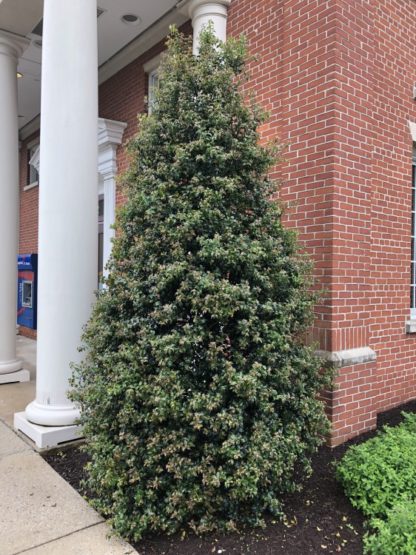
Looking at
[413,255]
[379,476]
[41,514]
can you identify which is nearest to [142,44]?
[413,255]

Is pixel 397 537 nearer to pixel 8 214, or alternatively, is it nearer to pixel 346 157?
pixel 346 157

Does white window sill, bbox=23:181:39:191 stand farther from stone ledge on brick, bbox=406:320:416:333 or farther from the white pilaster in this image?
stone ledge on brick, bbox=406:320:416:333

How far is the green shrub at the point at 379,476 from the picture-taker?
294 centimetres

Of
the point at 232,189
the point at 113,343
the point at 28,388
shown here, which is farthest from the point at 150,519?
the point at 28,388

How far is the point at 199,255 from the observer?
2818 mm

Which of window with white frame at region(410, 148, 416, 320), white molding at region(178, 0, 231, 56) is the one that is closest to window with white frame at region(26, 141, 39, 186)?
white molding at region(178, 0, 231, 56)

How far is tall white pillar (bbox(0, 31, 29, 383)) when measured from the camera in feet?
20.8

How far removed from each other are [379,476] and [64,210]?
3.32 metres

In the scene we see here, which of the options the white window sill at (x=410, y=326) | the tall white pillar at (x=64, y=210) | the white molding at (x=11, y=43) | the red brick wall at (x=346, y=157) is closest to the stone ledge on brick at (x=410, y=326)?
the white window sill at (x=410, y=326)

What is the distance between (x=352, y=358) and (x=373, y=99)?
270cm

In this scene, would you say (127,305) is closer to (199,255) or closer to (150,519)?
(199,255)

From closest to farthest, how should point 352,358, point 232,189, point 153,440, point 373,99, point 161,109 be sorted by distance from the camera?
point 153,440
point 232,189
point 161,109
point 352,358
point 373,99

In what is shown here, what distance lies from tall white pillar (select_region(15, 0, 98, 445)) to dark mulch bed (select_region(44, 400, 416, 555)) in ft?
3.61

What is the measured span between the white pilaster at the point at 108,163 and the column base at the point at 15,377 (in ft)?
6.58
